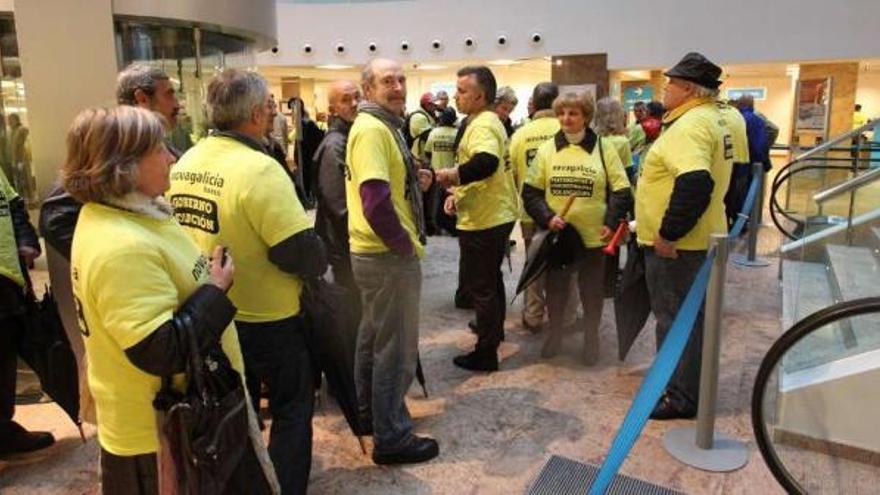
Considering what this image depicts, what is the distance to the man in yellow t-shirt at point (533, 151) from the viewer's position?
14.4 feet

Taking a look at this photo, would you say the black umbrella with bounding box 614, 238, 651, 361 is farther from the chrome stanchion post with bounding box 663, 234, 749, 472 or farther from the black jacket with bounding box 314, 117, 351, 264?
the black jacket with bounding box 314, 117, 351, 264

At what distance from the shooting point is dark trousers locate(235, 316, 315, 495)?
2123 millimetres

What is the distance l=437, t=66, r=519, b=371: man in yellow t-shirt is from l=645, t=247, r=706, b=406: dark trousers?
0.82 meters

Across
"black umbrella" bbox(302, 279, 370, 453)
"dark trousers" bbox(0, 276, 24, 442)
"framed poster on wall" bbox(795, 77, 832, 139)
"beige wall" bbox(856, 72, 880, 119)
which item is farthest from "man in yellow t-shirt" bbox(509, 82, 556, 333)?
"beige wall" bbox(856, 72, 880, 119)

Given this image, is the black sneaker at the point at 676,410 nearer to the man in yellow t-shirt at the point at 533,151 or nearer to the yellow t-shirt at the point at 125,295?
the man in yellow t-shirt at the point at 533,151

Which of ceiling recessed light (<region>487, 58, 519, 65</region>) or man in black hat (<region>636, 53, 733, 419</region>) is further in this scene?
ceiling recessed light (<region>487, 58, 519, 65</region>)

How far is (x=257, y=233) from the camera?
2.00 m

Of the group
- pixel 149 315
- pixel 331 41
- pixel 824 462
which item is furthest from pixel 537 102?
pixel 331 41

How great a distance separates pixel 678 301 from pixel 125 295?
2445 mm

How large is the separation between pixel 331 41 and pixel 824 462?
44.1 ft

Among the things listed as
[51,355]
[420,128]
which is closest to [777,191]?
[420,128]

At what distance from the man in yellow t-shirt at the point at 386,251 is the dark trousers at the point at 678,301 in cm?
Result: 116

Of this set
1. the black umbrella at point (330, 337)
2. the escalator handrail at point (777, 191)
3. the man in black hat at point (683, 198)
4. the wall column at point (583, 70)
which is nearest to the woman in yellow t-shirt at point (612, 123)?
the man in black hat at point (683, 198)

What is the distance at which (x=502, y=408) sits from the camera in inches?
129
